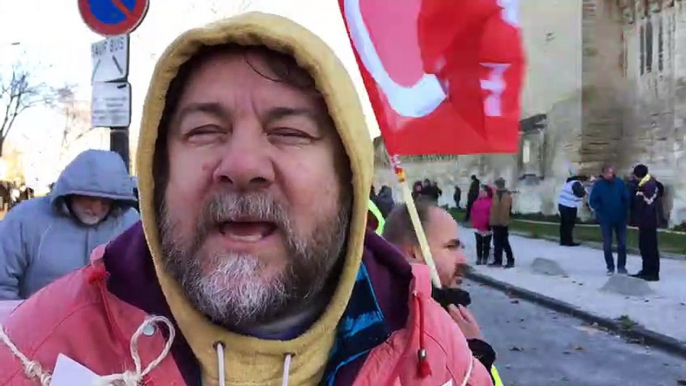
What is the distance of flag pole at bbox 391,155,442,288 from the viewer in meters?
2.90

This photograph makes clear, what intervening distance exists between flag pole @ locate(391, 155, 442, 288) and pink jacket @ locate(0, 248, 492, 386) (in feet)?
3.12

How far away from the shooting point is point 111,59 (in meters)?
6.63

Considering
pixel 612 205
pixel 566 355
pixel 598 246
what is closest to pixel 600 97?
pixel 598 246

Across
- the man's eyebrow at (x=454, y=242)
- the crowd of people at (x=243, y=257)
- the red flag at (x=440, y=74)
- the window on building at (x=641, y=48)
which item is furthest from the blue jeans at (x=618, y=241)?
the window on building at (x=641, y=48)

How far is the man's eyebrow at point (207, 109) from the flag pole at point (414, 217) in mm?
1220

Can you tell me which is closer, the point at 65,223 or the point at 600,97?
the point at 65,223

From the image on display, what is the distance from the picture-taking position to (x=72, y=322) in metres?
1.61

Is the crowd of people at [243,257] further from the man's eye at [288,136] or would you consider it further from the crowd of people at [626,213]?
the crowd of people at [626,213]

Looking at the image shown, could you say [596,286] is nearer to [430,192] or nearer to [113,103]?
[430,192]

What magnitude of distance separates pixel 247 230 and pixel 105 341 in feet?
1.10

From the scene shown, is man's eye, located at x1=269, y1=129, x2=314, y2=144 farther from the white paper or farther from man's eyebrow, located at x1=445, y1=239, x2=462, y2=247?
man's eyebrow, located at x1=445, y1=239, x2=462, y2=247

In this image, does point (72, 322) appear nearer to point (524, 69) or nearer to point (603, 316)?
point (524, 69)

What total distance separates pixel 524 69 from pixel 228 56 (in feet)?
6.75

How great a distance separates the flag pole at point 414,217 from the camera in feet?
9.50
